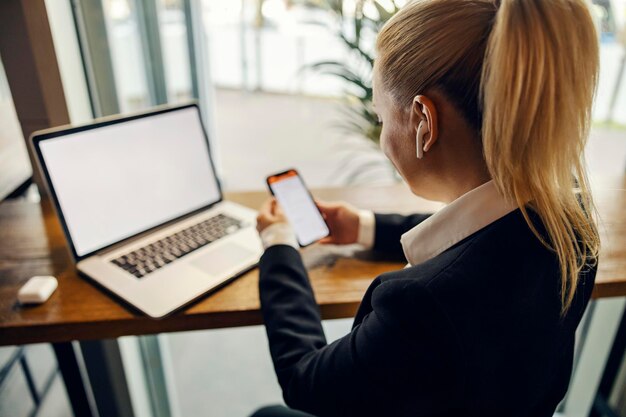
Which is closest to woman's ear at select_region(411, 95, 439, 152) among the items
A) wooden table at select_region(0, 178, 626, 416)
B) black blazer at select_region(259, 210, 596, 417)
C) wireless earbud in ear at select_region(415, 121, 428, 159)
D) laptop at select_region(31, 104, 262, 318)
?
wireless earbud in ear at select_region(415, 121, 428, 159)

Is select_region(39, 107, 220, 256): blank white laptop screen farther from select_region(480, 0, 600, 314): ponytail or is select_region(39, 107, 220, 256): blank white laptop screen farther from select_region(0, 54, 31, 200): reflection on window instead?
select_region(480, 0, 600, 314): ponytail

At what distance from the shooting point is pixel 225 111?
15.0 feet

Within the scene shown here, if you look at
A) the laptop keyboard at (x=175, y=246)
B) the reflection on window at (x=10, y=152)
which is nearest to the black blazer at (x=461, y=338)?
the laptop keyboard at (x=175, y=246)

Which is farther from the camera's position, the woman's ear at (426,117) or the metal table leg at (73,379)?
the metal table leg at (73,379)

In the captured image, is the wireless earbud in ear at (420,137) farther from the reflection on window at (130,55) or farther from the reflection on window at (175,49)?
the reflection on window at (175,49)

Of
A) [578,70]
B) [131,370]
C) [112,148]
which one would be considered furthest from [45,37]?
[578,70]

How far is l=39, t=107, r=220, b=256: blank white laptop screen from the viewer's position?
0.87 m

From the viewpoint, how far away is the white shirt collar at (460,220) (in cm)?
54

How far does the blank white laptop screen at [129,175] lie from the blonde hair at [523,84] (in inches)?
24.0

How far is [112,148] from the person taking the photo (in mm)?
935

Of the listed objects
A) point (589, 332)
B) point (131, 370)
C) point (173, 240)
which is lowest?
point (589, 332)

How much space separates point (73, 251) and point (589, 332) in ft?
5.37

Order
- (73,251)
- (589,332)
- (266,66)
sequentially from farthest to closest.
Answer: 1. (266,66)
2. (589,332)
3. (73,251)

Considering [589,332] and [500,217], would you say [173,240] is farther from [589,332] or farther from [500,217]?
[589,332]
